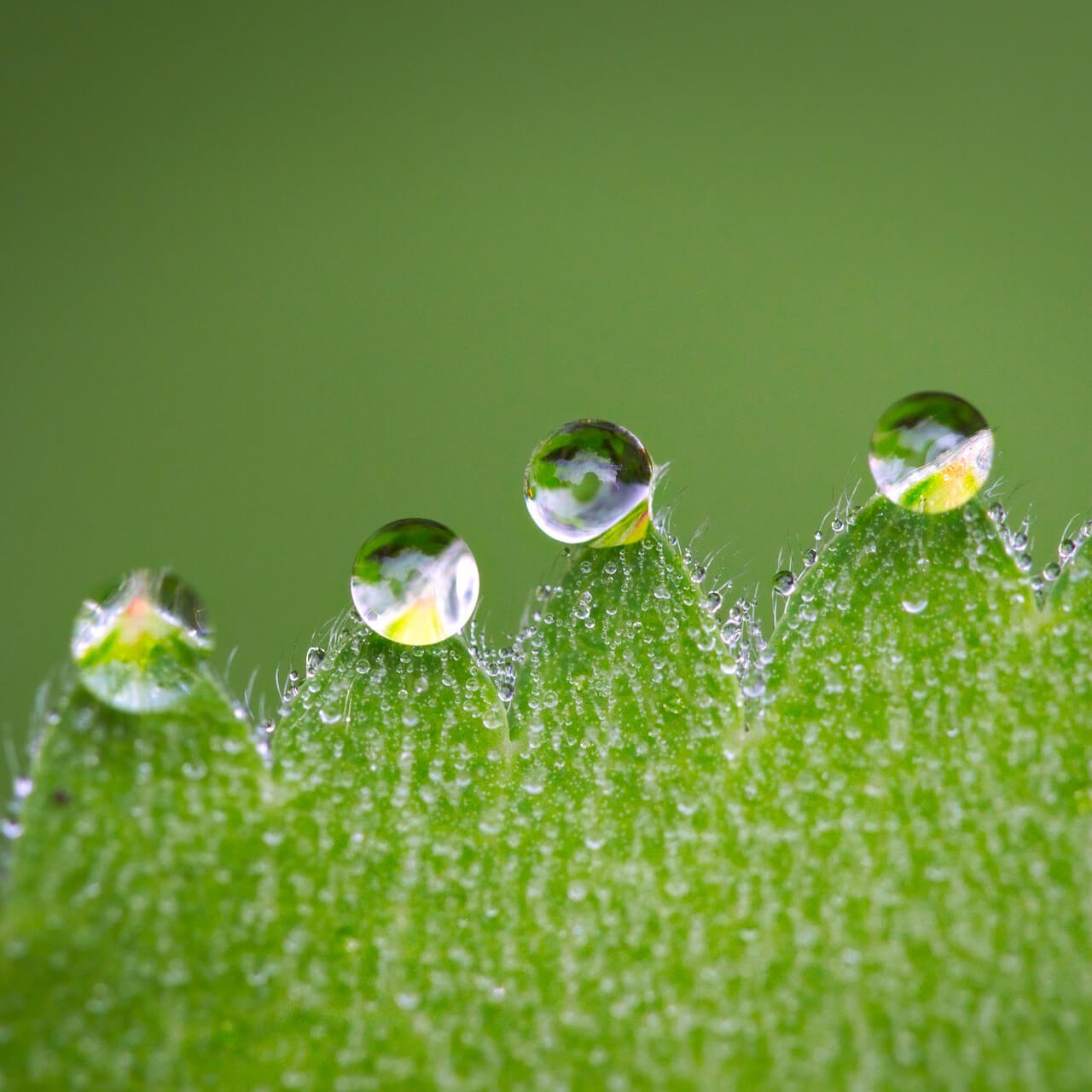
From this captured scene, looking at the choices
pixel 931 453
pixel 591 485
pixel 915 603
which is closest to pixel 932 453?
pixel 931 453

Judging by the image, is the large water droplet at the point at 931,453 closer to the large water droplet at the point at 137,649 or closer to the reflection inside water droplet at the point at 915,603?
the reflection inside water droplet at the point at 915,603

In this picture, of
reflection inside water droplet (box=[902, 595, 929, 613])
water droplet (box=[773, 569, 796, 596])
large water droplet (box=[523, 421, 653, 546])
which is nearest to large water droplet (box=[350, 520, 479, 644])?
large water droplet (box=[523, 421, 653, 546])

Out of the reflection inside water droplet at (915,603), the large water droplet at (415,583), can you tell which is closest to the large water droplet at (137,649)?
the large water droplet at (415,583)

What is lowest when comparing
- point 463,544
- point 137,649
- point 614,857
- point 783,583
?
point 614,857

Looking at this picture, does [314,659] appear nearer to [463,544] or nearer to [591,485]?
[463,544]

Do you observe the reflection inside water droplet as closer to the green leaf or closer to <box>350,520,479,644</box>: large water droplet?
the green leaf
